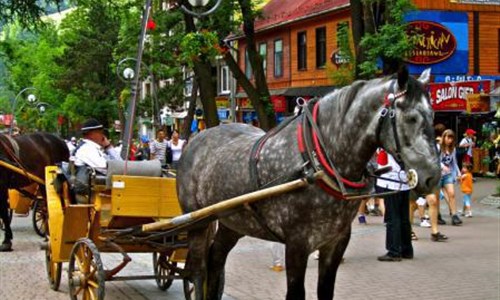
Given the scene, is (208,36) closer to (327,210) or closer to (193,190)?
(193,190)

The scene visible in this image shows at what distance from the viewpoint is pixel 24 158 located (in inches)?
572

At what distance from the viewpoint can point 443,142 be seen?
15.8 metres

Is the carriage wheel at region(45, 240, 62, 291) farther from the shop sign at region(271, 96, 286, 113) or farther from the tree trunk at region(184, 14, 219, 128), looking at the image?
the shop sign at region(271, 96, 286, 113)

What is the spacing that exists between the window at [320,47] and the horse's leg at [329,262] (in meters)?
31.6

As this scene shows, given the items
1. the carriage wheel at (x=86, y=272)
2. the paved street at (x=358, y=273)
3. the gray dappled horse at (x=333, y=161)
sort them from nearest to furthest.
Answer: the gray dappled horse at (x=333, y=161) < the carriage wheel at (x=86, y=272) < the paved street at (x=358, y=273)

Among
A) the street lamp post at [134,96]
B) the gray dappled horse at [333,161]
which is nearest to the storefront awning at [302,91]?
the street lamp post at [134,96]

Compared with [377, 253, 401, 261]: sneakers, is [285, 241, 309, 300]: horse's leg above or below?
above

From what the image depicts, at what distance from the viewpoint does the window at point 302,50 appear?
39.2 m

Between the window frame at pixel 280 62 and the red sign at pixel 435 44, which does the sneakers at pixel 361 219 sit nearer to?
the red sign at pixel 435 44

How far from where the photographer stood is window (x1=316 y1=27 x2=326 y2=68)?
→ 3728 cm

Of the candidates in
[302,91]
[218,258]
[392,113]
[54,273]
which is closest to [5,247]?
[54,273]

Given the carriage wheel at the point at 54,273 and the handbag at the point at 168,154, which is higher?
the handbag at the point at 168,154

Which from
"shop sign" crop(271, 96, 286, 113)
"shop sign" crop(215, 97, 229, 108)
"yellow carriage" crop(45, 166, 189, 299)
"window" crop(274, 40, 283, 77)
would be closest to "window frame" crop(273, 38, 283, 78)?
"window" crop(274, 40, 283, 77)

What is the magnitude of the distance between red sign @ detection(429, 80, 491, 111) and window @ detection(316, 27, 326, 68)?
935 cm
